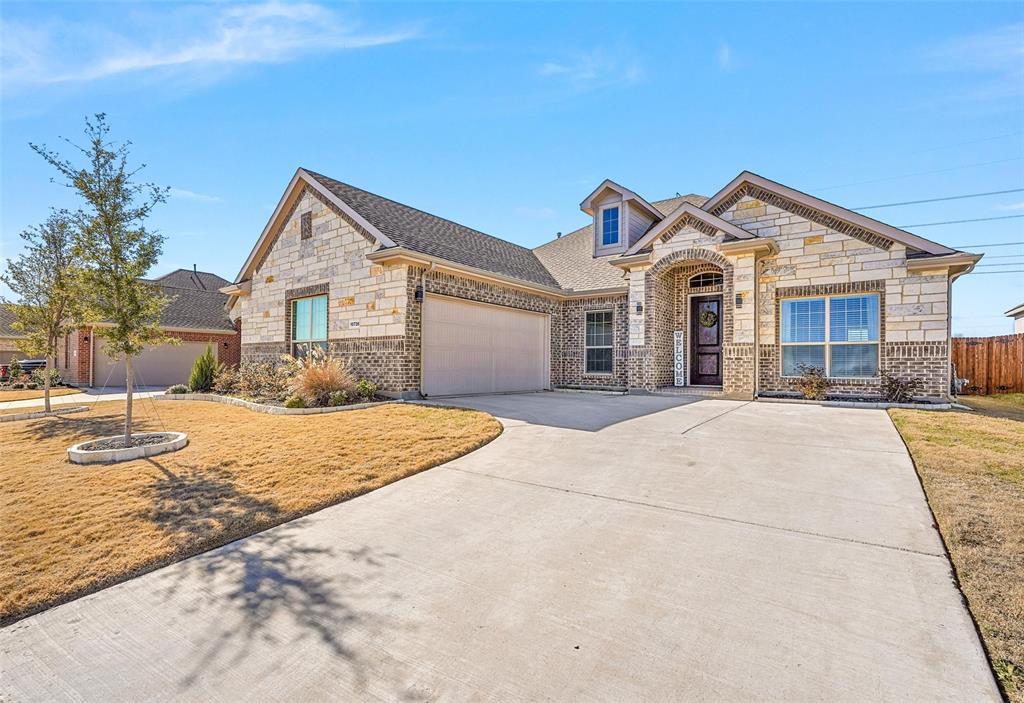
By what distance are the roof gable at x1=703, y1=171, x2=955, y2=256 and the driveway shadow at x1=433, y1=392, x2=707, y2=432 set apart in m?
5.30

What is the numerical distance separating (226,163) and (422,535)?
39.7 ft

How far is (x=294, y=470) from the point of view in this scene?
18.4 ft

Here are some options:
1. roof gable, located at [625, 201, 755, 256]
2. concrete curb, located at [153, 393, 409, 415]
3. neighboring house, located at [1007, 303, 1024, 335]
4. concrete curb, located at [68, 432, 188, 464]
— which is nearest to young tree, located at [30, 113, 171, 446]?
concrete curb, located at [68, 432, 188, 464]

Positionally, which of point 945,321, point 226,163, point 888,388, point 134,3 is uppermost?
point 134,3

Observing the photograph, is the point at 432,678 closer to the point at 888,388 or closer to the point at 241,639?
the point at 241,639

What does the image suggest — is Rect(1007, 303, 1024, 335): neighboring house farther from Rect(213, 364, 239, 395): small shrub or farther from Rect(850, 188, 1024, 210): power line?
Rect(213, 364, 239, 395): small shrub

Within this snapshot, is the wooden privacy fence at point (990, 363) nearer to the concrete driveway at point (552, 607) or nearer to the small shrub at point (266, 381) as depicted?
the concrete driveway at point (552, 607)

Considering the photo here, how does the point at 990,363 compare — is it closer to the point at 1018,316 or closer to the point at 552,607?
the point at 1018,316

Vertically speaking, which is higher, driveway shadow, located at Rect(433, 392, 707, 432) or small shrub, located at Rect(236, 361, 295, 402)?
small shrub, located at Rect(236, 361, 295, 402)

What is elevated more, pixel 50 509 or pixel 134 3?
pixel 134 3

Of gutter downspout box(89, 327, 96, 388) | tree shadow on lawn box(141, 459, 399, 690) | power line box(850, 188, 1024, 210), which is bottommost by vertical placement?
tree shadow on lawn box(141, 459, 399, 690)

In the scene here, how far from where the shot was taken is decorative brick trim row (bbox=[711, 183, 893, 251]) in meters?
10.9

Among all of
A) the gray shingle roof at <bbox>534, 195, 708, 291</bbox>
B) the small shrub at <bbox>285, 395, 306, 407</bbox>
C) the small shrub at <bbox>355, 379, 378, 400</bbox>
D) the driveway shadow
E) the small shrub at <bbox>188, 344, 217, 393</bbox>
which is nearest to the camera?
the driveway shadow

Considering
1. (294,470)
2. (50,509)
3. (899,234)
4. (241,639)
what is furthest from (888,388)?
(50,509)
